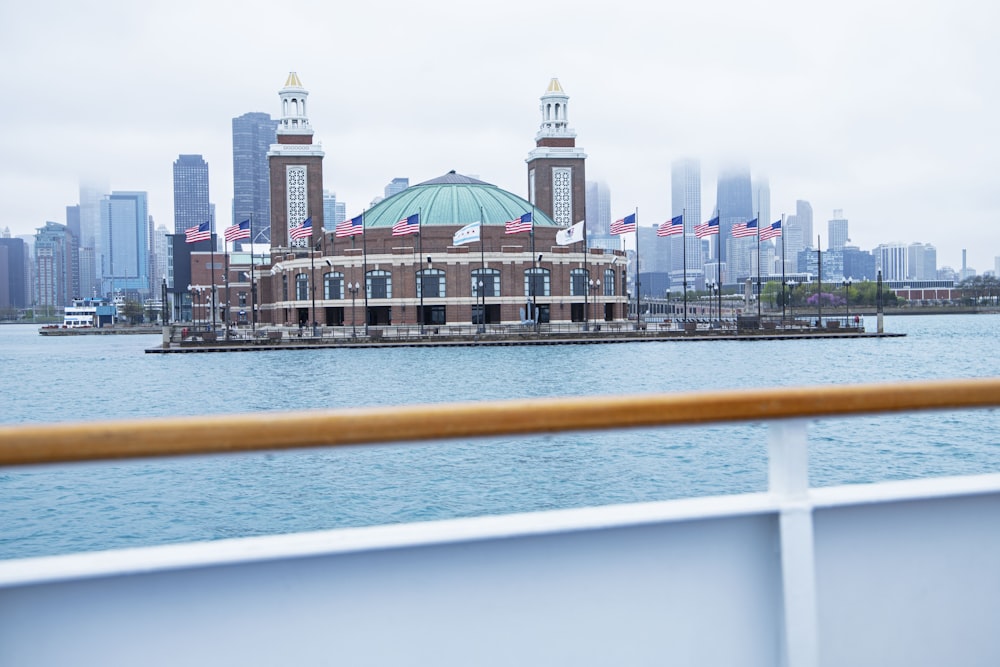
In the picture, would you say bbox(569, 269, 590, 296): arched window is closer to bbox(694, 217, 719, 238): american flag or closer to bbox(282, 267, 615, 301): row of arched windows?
bbox(282, 267, 615, 301): row of arched windows

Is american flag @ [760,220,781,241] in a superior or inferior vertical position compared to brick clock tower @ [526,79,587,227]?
inferior

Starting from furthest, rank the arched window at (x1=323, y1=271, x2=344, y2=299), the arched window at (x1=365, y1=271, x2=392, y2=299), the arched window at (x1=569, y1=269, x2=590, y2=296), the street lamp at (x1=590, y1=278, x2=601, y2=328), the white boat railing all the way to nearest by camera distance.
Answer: the street lamp at (x1=590, y1=278, x2=601, y2=328) < the arched window at (x1=569, y1=269, x2=590, y2=296) < the arched window at (x1=323, y1=271, x2=344, y2=299) < the arched window at (x1=365, y1=271, x2=392, y2=299) < the white boat railing

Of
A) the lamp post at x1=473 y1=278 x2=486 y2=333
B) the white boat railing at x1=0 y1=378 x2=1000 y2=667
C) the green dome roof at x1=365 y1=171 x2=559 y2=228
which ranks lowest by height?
the white boat railing at x1=0 y1=378 x2=1000 y2=667

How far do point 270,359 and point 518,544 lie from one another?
70.6 metres

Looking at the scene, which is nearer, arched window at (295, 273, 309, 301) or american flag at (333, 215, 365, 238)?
american flag at (333, 215, 365, 238)

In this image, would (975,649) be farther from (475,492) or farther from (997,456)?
(997,456)

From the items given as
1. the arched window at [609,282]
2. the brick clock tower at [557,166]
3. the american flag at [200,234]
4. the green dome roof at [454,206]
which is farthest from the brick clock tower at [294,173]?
the american flag at [200,234]

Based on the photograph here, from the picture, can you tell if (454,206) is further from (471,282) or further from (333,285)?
(333,285)

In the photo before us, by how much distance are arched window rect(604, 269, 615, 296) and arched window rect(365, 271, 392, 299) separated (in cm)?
2452

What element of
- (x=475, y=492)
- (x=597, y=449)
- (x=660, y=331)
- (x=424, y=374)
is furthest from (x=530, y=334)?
(x=475, y=492)

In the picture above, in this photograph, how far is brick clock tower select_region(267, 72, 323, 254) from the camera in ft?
375

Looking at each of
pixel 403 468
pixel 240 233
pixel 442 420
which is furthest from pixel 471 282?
pixel 442 420

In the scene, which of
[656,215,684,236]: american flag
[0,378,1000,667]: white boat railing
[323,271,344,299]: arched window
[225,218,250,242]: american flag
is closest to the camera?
[0,378,1000,667]: white boat railing

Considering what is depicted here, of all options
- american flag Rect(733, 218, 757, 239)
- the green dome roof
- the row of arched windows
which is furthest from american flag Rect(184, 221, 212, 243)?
american flag Rect(733, 218, 757, 239)
